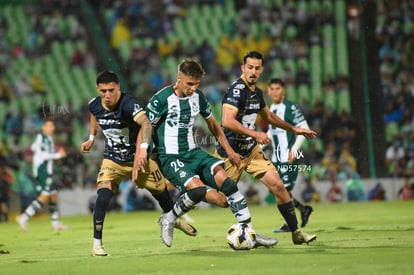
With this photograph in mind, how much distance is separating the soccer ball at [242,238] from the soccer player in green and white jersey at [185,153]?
10cm

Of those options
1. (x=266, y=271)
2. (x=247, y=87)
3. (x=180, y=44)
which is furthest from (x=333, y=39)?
(x=266, y=271)

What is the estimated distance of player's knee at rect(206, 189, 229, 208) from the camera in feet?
36.5

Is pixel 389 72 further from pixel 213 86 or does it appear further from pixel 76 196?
pixel 76 196

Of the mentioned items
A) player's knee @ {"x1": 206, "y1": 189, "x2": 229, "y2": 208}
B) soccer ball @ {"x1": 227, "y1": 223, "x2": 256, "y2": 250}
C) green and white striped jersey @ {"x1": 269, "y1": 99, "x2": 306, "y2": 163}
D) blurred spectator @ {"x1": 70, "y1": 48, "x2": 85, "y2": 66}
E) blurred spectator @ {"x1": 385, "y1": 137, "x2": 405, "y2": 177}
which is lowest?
blurred spectator @ {"x1": 385, "y1": 137, "x2": 405, "y2": 177}

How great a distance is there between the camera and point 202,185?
34.4 feet

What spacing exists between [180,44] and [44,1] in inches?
189

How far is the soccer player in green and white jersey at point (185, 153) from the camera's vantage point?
10.5 m

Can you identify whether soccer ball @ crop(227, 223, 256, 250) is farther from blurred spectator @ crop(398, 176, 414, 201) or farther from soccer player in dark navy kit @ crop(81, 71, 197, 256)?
blurred spectator @ crop(398, 176, 414, 201)

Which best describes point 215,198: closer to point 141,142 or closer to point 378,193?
point 141,142

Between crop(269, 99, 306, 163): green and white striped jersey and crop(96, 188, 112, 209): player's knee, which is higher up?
crop(269, 99, 306, 163): green and white striped jersey

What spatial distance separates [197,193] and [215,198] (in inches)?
28.6

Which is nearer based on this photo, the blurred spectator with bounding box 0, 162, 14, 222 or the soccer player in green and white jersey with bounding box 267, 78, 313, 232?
the soccer player in green and white jersey with bounding box 267, 78, 313, 232

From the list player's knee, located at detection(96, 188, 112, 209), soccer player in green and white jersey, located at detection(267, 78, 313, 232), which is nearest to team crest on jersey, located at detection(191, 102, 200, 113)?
player's knee, located at detection(96, 188, 112, 209)

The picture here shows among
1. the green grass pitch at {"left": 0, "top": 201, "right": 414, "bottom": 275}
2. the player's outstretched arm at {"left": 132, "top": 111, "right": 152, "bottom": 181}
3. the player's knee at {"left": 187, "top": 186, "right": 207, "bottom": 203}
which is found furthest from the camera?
the player's knee at {"left": 187, "top": 186, "right": 207, "bottom": 203}
